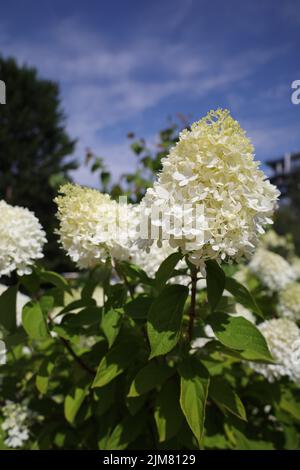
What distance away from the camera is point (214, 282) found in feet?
4.69

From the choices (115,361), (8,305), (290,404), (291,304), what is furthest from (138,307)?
(291,304)

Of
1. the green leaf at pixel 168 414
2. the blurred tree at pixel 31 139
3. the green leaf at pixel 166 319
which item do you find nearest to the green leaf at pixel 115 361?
the green leaf at pixel 168 414

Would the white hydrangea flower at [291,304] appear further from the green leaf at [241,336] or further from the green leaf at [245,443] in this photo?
the green leaf at [241,336]

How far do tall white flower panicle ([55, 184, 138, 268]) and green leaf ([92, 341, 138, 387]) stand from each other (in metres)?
0.37

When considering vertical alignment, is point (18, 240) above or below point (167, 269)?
above

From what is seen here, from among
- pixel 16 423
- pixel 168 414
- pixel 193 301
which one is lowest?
pixel 16 423

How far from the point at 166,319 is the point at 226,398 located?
0.49m

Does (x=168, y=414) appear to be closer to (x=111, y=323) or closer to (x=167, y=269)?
(x=111, y=323)

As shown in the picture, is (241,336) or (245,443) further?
(245,443)

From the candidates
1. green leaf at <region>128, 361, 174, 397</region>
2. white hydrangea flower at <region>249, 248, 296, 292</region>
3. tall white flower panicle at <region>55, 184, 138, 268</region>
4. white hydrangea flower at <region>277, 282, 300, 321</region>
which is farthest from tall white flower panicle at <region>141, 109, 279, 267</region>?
white hydrangea flower at <region>249, 248, 296, 292</region>

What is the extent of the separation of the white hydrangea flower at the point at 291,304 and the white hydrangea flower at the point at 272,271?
490 millimetres

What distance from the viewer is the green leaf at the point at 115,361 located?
5.10ft

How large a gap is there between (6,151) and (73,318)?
23039mm

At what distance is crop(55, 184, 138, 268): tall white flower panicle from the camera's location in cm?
165
